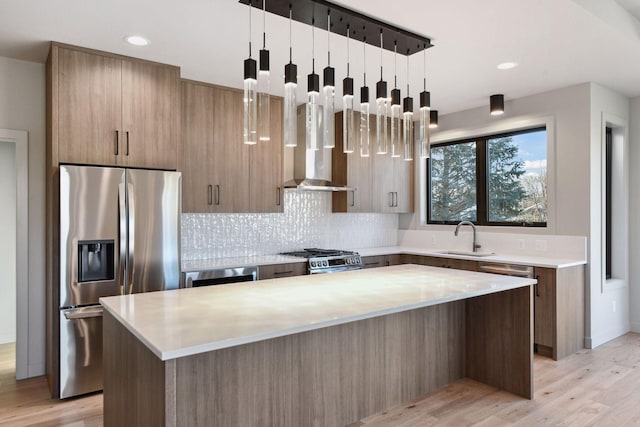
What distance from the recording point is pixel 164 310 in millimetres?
1981

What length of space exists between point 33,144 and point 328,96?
2.71 m

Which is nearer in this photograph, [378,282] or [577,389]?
[378,282]

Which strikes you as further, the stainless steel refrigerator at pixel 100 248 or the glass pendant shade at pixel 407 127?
the stainless steel refrigerator at pixel 100 248

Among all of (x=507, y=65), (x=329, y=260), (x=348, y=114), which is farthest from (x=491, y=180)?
(x=348, y=114)

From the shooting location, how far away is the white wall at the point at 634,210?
4.43m

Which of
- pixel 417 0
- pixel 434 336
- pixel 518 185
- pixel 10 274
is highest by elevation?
pixel 417 0

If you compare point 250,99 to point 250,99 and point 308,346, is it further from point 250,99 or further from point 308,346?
point 308,346

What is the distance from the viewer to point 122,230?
10.5 feet

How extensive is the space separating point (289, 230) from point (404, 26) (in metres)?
2.80

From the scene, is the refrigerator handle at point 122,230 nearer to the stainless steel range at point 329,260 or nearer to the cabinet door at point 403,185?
the stainless steel range at point 329,260

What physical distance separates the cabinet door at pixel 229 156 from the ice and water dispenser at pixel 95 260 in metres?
1.11

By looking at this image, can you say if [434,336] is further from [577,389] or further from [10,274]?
[10,274]

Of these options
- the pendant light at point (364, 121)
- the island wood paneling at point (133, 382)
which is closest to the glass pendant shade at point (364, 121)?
the pendant light at point (364, 121)

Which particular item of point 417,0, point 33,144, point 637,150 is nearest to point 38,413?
point 33,144
